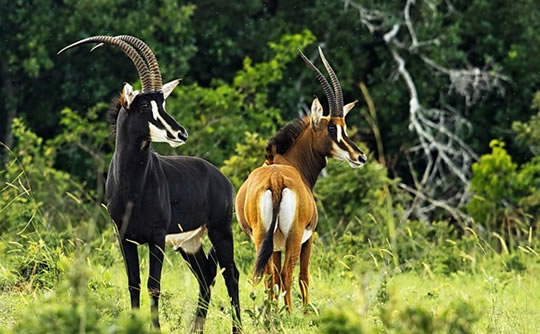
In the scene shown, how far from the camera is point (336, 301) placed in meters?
7.55

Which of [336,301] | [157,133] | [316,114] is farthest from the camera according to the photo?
[316,114]

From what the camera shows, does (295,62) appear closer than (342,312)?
No

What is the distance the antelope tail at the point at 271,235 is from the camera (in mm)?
7398

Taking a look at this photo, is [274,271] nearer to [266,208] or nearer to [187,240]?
[266,208]

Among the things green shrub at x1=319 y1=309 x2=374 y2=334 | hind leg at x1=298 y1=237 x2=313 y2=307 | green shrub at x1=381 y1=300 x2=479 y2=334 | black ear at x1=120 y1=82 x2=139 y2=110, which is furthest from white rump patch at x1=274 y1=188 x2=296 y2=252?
green shrub at x1=319 y1=309 x2=374 y2=334

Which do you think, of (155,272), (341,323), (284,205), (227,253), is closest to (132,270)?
(155,272)

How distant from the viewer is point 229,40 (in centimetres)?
1991

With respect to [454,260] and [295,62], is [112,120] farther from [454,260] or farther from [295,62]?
[295,62]

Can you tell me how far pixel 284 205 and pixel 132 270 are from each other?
138 cm

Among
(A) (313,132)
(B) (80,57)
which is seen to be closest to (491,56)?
(B) (80,57)

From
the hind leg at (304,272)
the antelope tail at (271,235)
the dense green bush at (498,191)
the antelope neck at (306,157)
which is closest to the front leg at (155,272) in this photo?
the antelope tail at (271,235)

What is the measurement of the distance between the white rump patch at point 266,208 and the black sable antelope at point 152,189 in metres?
0.44

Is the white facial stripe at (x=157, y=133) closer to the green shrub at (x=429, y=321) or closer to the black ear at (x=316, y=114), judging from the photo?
the black ear at (x=316, y=114)

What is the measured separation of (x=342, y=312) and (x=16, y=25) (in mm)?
15630
